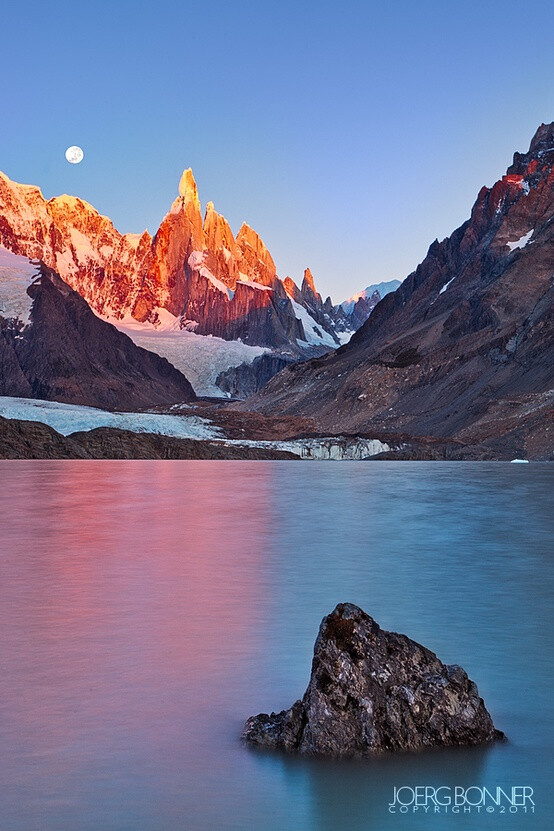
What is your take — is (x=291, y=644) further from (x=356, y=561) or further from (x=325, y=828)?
(x=356, y=561)

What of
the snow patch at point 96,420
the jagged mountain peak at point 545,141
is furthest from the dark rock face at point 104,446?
the jagged mountain peak at point 545,141

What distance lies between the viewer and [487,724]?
8.09 meters

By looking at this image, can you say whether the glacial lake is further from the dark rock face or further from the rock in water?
the dark rock face

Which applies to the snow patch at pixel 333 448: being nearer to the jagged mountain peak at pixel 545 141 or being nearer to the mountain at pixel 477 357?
the mountain at pixel 477 357

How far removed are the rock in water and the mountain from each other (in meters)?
95.0

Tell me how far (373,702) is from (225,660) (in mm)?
3640

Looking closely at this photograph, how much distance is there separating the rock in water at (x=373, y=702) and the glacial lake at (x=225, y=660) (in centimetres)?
17

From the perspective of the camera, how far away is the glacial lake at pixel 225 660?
691cm

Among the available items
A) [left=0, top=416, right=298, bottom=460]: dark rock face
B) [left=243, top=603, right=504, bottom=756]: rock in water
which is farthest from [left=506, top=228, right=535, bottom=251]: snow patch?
[left=243, top=603, right=504, bottom=756]: rock in water

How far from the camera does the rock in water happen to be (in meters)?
7.76

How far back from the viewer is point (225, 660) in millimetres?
11148

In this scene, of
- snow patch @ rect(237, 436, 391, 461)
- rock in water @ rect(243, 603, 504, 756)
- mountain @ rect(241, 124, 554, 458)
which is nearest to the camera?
rock in water @ rect(243, 603, 504, 756)

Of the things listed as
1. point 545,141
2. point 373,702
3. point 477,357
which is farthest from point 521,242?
point 373,702

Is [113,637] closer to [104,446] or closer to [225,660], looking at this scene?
[225,660]
